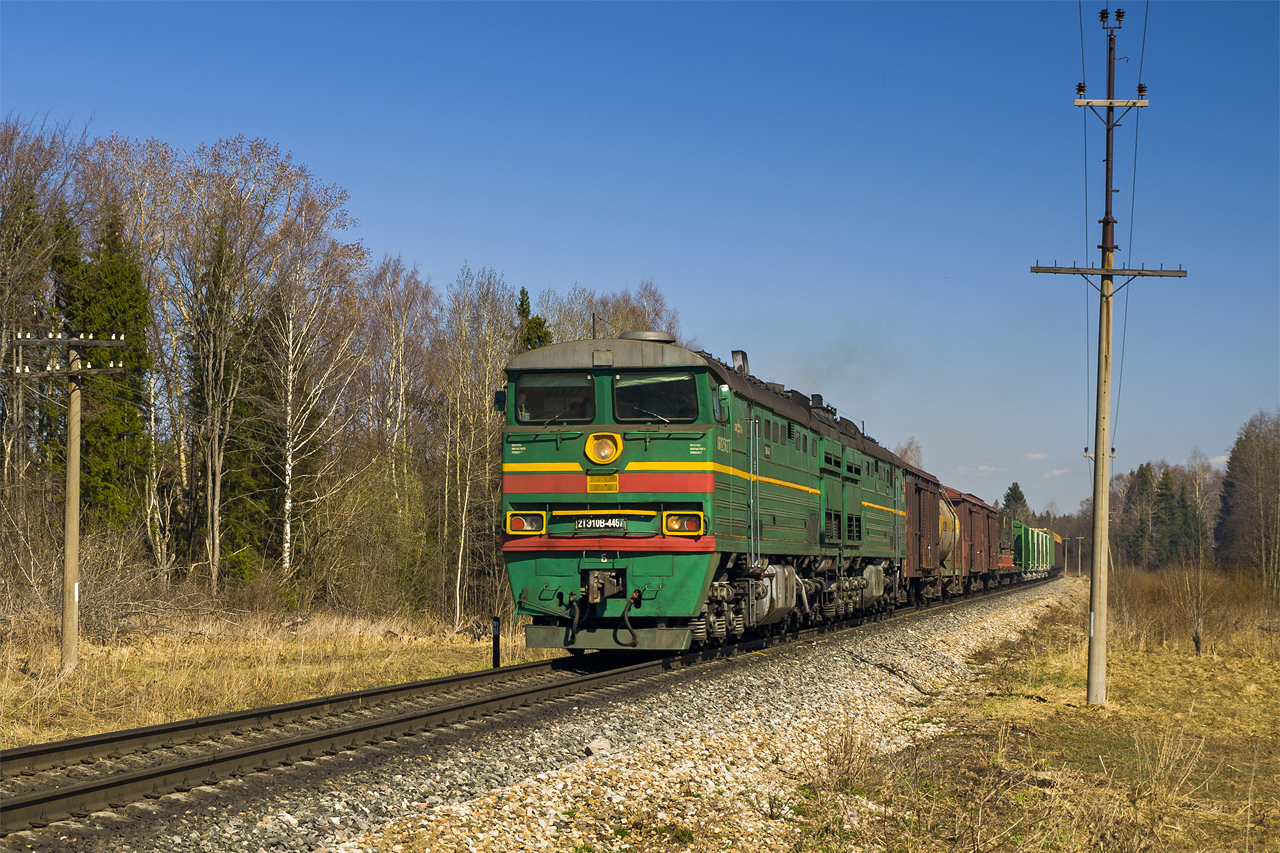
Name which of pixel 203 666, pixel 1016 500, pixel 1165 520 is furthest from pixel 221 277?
pixel 1016 500

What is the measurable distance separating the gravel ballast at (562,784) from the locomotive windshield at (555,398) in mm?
3562

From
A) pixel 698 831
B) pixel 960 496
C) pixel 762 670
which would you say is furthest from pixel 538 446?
pixel 960 496

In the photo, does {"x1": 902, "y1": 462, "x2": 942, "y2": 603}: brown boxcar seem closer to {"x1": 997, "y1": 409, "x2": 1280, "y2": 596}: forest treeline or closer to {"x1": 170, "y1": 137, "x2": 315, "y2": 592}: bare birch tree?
{"x1": 997, "y1": 409, "x2": 1280, "y2": 596}: forest treeline

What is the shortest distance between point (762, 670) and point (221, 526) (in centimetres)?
2499

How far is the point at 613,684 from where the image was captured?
12852 mm

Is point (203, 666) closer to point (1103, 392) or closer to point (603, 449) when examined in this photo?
point (603, 449)

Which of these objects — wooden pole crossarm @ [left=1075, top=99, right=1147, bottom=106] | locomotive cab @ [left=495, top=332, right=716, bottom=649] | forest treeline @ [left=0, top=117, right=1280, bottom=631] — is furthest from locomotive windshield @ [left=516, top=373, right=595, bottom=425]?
forest treeline @ [left=0, top=117, right=1280, bottom=631]

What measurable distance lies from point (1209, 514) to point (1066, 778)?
443 feet

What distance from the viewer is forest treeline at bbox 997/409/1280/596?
6100 centimetres

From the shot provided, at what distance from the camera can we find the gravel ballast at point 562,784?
6.22 m

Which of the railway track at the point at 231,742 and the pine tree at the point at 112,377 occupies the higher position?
the pine tree at the point at 112,377

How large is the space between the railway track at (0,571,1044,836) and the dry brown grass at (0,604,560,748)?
1620 mm

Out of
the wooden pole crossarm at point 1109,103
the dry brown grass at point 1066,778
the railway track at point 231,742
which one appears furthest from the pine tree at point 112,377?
the wooden pole crossarm at point 1109,103

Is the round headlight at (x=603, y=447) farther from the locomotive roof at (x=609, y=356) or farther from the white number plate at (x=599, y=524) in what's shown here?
the locomotive roof at (x=609, y=356)
